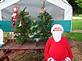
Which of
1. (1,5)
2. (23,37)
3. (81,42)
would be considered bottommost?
(81,42)

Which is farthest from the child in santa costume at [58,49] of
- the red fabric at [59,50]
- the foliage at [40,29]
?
the foliage at [40,29]

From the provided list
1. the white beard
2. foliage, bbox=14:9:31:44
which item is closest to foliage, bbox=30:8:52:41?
foliage, bbox=14:9:31:44

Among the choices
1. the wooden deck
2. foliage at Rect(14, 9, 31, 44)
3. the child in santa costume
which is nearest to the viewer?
the child in santa costume

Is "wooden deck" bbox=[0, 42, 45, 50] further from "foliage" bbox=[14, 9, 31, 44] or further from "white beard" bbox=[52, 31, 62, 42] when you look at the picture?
"white beard" bbox=[52, 31, 62, 42]

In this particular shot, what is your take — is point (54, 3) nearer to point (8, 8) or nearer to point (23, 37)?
point (8, 8)

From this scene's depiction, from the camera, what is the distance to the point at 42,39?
6730mm

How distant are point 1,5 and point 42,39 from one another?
22.8 feet

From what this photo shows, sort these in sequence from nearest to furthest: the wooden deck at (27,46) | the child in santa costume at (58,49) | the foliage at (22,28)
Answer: the child in santa costume at (58,49), the wooden deck at (27,46), the foliage at (22,28)

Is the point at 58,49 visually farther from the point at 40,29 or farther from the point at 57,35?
the point at 40,29

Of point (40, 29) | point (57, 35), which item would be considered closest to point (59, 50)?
point (57, 35)

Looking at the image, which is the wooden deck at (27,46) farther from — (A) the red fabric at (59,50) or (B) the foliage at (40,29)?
(A) the red fabric at (59,50)

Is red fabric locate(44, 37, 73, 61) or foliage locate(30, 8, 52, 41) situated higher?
foliage locate(30, 8, 52, 41)

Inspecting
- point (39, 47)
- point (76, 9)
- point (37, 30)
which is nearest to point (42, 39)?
point (37, 30)

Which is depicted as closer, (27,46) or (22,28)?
(27,46)
